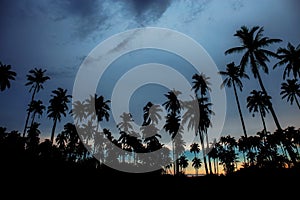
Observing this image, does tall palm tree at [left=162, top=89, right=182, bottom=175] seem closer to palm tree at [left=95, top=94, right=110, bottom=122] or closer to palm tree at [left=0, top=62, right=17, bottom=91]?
palm tree at [left=95, top=94, right=110, bottom=122]

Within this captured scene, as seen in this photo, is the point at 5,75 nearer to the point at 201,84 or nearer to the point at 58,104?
the point at 58,104

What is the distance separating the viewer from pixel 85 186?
13.4 meters

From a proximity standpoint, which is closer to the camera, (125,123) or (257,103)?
(257,103)

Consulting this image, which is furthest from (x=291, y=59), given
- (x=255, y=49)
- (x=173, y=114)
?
(x=173, y=114)

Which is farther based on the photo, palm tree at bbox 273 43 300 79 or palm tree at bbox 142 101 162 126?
palm tree at bbox 142 101 162 126

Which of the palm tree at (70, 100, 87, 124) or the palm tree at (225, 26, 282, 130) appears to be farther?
the palm tree at (70, 100, 87, 124)

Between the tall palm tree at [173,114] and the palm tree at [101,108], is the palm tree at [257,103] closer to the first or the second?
the tall palm tree at [173,114]

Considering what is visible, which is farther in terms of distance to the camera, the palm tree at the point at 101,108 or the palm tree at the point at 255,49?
the palm tree at the point at 101,108

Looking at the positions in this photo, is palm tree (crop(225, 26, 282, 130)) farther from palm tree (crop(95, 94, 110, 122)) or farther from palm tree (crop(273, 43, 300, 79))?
palm tree (crop(95, 94, 110, 122))

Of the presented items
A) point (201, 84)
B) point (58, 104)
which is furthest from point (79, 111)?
point (201, 84)

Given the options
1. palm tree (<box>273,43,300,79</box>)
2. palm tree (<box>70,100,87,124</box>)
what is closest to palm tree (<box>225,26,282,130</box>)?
palm tree (<box>273,43,300,79</box>)

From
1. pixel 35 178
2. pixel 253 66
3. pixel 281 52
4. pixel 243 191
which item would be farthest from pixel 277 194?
pixel 281 52

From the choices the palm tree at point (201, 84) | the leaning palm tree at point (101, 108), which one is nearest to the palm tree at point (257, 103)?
the palm tree at point (201, 84)

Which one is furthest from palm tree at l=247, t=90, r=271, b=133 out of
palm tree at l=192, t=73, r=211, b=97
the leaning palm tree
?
the leaning palm tree
